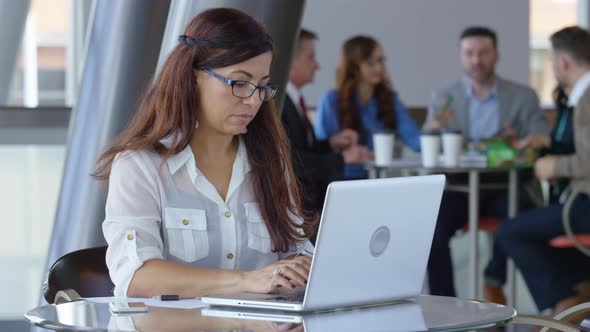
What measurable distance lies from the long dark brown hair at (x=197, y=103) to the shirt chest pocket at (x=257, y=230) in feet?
0.04

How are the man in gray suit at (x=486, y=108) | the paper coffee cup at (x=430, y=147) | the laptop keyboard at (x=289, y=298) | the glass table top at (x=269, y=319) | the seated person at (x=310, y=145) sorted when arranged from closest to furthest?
1. the glass table top at (x=269, y=319)
2. the laptop keyboard at (x=289, y=298)
3. the seated person at (x=310, y=145)
4. the paper coffee cup at (x=430, y=147)
5. the man in gray suit at (x=486, y=108)

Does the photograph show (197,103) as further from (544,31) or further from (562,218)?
(544,31)

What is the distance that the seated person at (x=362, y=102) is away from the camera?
19.7 ft

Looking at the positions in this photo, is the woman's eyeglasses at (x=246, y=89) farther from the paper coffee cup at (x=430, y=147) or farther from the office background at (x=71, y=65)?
the paper coffee cup at (x=430, y=147)

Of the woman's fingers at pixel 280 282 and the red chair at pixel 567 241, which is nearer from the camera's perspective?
Result: the woman's fingers at pixel 280 282

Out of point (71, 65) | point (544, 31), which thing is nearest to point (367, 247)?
point (71, 65)

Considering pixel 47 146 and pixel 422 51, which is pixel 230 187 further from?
pixel 422 51

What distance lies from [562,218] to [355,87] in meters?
1.56

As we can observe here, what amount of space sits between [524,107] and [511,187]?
66cm

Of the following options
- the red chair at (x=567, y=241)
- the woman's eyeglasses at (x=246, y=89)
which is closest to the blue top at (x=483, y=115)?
the red chair at (x=567, y=241)

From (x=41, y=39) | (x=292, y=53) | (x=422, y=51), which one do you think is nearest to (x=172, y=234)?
(x=292, y=53)

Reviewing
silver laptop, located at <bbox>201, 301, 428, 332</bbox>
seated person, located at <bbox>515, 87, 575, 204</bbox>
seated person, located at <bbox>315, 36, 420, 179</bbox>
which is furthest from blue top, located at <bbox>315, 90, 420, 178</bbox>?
silver laptop, located at <bbox>201, 301, 428, 332</bbox>

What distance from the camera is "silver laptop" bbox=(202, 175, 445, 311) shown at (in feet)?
5.98

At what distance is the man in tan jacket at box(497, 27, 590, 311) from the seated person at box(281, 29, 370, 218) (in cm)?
87
